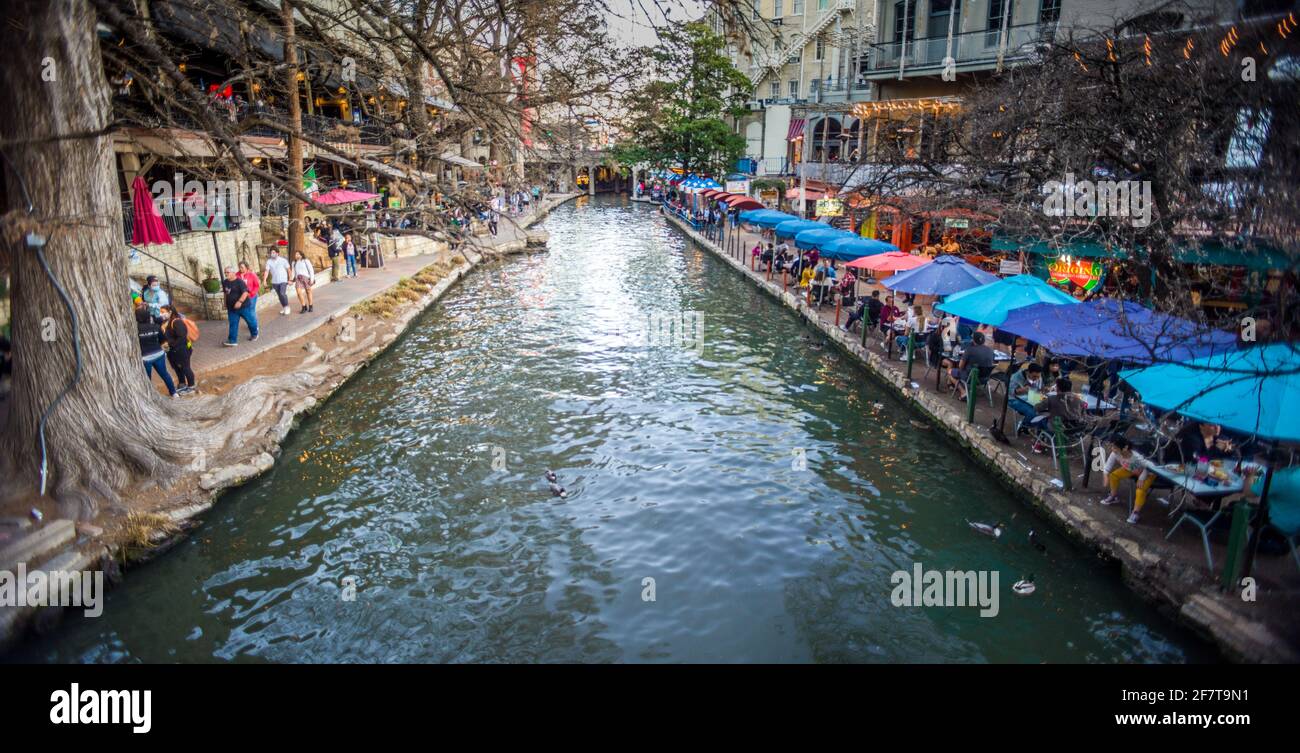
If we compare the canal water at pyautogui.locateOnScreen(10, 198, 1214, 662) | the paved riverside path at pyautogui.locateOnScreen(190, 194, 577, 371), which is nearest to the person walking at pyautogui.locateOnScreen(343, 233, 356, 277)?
the paved riverside path at pyautogui.locateOnScreen(190, 194, 577, 371)

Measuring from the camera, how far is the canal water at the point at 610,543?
7.31 m

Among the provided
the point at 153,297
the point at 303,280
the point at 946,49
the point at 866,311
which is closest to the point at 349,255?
the point at 303,280

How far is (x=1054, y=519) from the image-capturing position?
9.50 meters

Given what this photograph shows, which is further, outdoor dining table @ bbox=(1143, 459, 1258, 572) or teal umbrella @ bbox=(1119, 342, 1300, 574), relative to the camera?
outdoor dining table @ bbox=(1143, 459, 1258, 572)

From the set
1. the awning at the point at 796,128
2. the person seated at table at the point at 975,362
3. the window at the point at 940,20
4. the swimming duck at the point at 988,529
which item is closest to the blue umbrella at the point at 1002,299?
the person seated at table at the point at 975,362

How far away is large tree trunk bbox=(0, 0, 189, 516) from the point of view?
7965 mm

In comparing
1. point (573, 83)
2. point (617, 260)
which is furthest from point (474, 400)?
point (617, 260)

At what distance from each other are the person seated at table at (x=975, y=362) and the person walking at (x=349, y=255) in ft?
68.1

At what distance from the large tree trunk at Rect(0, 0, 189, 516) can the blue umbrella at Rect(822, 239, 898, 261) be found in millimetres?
16812

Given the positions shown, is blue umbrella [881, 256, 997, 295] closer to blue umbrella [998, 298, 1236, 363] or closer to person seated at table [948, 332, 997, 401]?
person seated at table [948, 332, 997, 401]

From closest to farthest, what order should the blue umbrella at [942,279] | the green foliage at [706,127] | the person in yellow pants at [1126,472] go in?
the person in yellow pants at [1126,472] → the blue umbrella at [942,279] → the green foliage at [706,127]

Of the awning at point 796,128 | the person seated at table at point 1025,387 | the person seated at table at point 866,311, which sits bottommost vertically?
the person seated at table at point 1025,387

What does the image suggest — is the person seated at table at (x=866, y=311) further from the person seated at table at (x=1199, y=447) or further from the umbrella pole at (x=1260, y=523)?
the umbrella pole at (x=1260, y=523)
